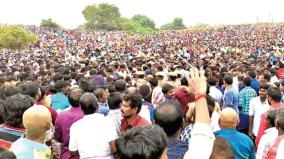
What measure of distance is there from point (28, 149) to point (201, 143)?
65.5 inches

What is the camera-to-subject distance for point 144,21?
93.2m

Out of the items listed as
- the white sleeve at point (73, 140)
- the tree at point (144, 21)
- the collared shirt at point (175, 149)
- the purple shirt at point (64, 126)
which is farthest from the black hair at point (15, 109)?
the tree at point (144, 21)

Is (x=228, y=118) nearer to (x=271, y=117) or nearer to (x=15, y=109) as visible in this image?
(x=271, y=117)

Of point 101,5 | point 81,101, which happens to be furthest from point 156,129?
point 101,5

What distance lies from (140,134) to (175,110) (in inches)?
41.0

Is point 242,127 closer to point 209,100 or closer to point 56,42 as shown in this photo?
point 209,100

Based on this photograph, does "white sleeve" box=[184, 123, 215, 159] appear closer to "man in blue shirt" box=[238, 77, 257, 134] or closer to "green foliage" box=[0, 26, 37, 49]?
"man in blue shirt" box=[238, 77, 257, 134]

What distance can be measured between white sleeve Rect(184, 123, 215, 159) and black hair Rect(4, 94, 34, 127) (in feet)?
7.15

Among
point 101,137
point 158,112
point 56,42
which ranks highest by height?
point 158,112

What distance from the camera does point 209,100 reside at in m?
4.89

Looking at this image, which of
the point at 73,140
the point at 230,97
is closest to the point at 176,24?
the point at 230,97

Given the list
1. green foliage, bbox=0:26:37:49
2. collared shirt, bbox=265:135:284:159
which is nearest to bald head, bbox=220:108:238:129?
collared shirt, bbox=265:135:284:159

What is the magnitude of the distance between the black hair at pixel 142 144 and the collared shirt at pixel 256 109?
484cm

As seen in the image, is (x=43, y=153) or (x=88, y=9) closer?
(x=43, y=153)
